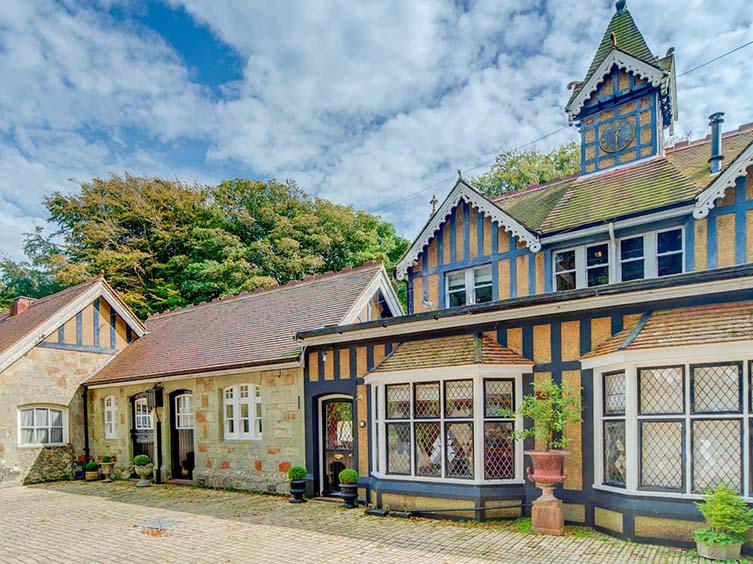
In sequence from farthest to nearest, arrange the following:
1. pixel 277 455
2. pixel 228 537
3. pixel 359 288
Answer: pixel 359 288
pixel 277 455
pixel 228 537

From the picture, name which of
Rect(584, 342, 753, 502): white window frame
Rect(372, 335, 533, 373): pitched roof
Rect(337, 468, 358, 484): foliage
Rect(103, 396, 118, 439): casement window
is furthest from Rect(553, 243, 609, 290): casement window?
Rect(103, 396, 118, 439): casement window

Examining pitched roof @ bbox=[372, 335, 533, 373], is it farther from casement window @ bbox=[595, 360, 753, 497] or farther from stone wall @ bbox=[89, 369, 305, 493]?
stone wall @ bbox=[89, 369, 305, 493]

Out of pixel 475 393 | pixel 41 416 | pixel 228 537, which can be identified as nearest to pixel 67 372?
pixel 41 416

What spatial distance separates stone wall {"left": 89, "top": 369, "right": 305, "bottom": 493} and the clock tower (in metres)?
9.62

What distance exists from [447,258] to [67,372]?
1249cm

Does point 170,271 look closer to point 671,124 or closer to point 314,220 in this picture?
point 314,220

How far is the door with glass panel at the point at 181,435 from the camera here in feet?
45.6

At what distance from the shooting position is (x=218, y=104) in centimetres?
1193

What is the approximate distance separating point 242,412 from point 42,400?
7520mm

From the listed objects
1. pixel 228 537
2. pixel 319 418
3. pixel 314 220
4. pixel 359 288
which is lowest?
pixel 228 537

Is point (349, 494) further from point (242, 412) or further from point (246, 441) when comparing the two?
point (242, 412)

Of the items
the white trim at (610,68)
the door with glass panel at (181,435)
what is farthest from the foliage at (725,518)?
the door with glass panel at (181,435)

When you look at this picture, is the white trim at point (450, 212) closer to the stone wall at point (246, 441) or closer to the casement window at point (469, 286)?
the casement window at point (469, 286)

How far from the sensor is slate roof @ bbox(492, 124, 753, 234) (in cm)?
1115
